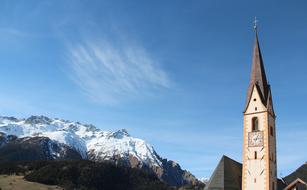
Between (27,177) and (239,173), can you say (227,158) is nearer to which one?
(239,173)

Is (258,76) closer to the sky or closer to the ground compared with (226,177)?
closer to the sky

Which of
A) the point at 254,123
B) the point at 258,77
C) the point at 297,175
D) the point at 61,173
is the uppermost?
the point at 258,77

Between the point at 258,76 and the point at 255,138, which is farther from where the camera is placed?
the point at 258,76

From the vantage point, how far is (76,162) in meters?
197

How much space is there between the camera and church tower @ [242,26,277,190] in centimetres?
6769

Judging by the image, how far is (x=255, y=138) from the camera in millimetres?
Result: 70000

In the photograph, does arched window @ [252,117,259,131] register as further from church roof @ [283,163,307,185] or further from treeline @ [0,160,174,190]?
treeline @ [0,160,174,190]

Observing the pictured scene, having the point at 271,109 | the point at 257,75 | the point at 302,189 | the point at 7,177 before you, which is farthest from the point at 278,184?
the point at 7,177

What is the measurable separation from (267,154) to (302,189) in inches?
278

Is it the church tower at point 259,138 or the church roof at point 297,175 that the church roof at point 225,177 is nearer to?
the church tower at point 259,138

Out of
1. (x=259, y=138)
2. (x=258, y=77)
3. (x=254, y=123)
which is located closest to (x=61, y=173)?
(x=254, y=123)

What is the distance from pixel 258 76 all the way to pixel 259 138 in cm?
1116

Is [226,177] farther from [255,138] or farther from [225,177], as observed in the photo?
[255,138]

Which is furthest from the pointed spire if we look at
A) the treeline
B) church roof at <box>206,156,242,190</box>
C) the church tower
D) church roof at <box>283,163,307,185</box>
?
the treeline
